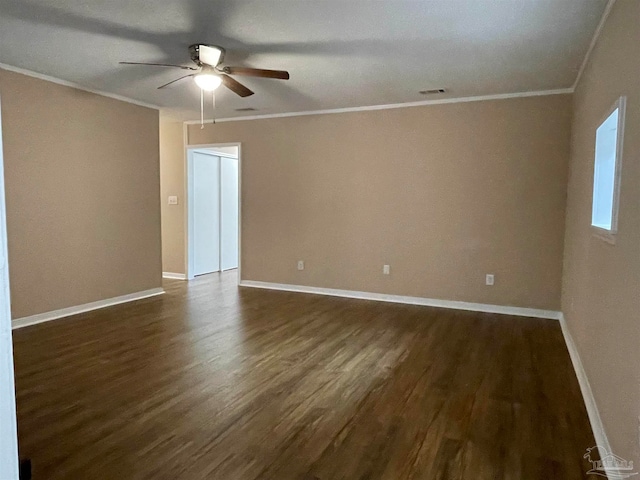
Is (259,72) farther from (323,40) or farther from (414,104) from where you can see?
(414,104)

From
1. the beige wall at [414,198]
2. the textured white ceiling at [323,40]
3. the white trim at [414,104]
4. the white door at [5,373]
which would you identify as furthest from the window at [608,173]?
the white door at [5,373]

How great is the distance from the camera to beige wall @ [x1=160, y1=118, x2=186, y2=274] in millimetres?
6812

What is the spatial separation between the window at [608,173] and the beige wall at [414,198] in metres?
1.92

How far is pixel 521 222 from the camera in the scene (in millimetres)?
4816

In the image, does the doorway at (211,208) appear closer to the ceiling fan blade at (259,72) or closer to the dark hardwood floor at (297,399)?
the dark hardwood floor at (297,399)

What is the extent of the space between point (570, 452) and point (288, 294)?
4.12 metres

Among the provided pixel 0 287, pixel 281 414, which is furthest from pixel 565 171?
pixel 0 287

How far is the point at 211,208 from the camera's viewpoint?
7.43 metres

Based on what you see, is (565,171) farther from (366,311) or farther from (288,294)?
(288,294)

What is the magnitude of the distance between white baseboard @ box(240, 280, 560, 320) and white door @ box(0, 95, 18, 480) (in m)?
4.91

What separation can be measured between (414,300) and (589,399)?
2.84 m

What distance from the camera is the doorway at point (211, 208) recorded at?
6.86 metres

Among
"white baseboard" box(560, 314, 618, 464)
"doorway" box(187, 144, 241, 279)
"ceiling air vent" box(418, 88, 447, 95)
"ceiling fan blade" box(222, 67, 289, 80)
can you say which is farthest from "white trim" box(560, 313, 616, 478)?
"doorway" box(187, 144, 241, 279)

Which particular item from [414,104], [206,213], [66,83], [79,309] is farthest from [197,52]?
[206,213]
